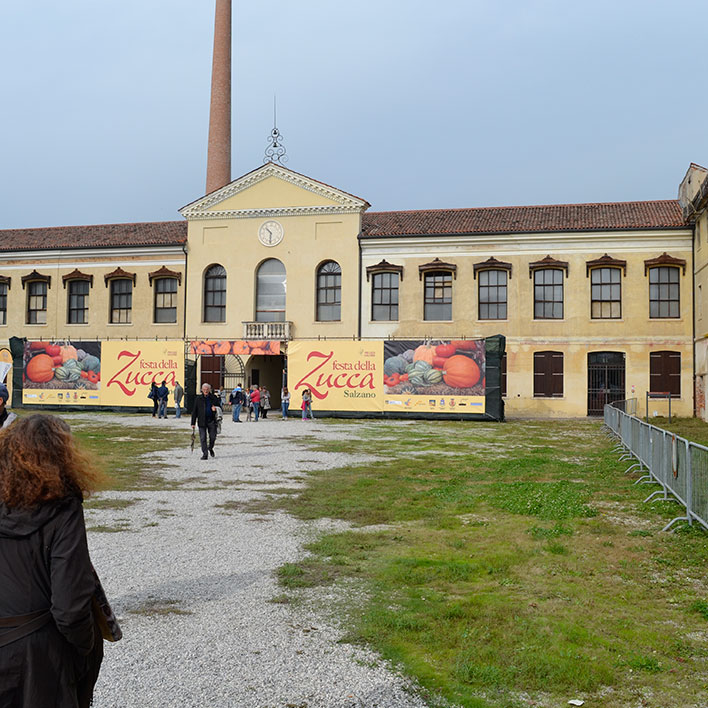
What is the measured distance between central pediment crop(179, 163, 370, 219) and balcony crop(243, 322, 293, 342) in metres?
5.81

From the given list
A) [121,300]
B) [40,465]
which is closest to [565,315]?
[121,300]

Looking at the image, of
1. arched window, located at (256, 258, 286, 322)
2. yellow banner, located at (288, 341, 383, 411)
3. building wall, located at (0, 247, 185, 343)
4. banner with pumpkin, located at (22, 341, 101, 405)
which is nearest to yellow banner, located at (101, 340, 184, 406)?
banner with pumpkin, located at (22, 341, 101, 405)

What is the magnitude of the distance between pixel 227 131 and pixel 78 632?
43.2m

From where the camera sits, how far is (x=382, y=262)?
35.6 m

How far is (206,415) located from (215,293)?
22.8 meters

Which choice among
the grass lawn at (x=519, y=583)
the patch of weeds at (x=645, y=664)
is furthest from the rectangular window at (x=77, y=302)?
the patch of weeds at (x=645, y=664)

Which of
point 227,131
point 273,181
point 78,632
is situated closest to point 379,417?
point 273,181

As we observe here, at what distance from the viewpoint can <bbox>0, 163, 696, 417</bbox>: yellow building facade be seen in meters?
33.1

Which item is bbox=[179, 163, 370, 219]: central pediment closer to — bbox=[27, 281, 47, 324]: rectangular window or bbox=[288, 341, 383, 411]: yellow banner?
bbox=[288, 341, 383, 411]: yellow banner

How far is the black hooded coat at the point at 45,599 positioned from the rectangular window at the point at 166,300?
36285 mm

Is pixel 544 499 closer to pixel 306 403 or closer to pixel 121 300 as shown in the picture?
pixel 306 403

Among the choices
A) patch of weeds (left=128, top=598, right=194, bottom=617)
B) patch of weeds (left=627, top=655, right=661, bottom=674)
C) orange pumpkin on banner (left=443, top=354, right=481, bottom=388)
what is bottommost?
patch of weeds (left=128, top=598, right=194, bottom=617)

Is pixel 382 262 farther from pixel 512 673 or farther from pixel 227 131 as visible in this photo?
pixel 512 673

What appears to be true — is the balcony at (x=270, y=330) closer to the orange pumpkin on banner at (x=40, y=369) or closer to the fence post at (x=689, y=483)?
the orange pumpkin on banner at (x=40, y=369)
